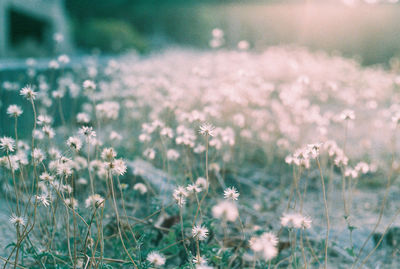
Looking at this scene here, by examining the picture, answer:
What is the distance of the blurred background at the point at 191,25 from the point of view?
14383mm

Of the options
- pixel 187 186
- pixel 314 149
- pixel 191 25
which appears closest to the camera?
pixel 314 149

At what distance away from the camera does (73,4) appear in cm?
1781

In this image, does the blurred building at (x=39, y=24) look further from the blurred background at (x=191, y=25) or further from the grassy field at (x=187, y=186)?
the grassy field at (x=187, y=186)

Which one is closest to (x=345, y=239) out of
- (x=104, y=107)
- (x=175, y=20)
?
(x=104, y=107)

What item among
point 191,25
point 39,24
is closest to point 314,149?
point 39,24

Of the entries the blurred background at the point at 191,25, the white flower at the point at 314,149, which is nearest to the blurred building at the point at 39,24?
the blurred background at the point at 191,25

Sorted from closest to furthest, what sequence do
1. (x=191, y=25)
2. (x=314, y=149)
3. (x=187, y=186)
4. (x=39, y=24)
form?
(x=314, y=149)
(x=187, y=186)
(x=39, y=24)
(x=191, y=25)

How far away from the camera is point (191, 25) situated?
1206 inches

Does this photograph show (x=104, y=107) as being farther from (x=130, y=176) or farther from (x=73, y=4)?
(x=73, y=4)

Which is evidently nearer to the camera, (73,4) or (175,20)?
(73,4)

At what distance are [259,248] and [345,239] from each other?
1.66m

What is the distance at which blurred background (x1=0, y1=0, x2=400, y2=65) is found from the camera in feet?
47.2

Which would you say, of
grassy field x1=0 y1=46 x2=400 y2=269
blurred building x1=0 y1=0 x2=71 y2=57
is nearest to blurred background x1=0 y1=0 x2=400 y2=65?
blurred building x1=0 y1=0 x2=71 y2=57

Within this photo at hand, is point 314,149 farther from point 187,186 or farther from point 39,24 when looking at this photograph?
point 39,24
